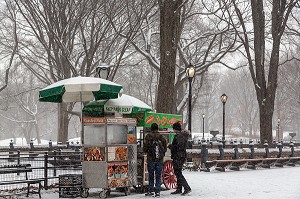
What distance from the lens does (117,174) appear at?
1361 cm

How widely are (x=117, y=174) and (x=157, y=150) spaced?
1.20 metres

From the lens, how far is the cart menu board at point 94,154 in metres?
13.3

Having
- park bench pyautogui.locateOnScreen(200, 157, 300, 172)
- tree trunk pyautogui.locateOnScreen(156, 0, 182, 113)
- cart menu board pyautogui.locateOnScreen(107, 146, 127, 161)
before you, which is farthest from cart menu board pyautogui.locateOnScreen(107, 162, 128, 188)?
park bench pyautogui.locateOnScreen(200, 157, 300, 172)

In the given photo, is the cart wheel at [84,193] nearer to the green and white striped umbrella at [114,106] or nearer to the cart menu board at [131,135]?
the cart menu board at [131,135]

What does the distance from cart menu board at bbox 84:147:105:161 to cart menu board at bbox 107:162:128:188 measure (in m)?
0.31

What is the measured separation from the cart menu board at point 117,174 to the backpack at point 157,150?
2.57 feet

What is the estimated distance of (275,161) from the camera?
25312 millimetres

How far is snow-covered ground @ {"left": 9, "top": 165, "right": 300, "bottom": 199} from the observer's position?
13.7 m

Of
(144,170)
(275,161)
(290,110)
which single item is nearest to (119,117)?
(144,170)

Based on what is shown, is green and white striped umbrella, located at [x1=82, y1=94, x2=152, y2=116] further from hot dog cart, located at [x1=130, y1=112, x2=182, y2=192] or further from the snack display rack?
the snack display rack

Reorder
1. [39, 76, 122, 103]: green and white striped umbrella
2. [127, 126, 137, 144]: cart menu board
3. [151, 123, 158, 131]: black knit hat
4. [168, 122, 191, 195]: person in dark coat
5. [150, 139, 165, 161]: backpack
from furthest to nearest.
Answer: [168, 122, 191, 195]: person in dark coat → [127, 126, 137, 144]: cart menu board → [151, 123, 158, 131]: black knit hat → [150, 139, 165, 161]: backpack → [39, 76, 122, 103]: green and white striped umbrella

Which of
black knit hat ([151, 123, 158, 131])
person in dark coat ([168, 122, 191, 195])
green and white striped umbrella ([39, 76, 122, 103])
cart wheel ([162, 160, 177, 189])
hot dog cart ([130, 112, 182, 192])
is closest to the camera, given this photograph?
green and white striped umbrella ([39, 76, 122, 103])

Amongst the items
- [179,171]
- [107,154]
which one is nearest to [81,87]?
[107,154]

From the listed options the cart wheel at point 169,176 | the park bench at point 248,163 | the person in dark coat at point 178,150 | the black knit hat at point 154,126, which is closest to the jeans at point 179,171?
the person in dark coat at point 178,150
